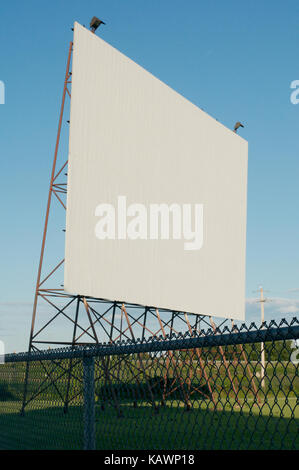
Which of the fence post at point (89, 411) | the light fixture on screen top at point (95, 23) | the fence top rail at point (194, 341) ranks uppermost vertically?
the light fixture on screen top at point (95, 23)

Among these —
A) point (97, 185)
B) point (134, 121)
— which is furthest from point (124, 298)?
point (134, 121)

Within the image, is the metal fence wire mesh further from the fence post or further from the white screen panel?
the white screen panel

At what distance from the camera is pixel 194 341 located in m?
3.33

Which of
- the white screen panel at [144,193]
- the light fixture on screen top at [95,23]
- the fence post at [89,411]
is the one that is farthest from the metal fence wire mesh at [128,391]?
the light fixture on screen top at [95,23]

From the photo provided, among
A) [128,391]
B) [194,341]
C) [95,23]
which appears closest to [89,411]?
[128,391]

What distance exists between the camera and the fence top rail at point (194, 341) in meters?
Result: 2.75

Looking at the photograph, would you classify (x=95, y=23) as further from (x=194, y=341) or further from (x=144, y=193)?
(x=194, y=341)

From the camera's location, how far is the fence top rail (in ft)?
9.01

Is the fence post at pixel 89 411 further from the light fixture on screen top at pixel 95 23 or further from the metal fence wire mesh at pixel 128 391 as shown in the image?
the light fixture on screen top at pixel 95 23

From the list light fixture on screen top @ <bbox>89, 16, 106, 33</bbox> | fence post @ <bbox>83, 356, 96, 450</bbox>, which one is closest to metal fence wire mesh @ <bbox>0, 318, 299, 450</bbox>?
fence post @ <bbox>83, 356, 96, 450</bbox>

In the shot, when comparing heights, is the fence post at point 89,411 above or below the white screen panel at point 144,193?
below

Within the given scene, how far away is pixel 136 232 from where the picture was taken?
46.7 ft
